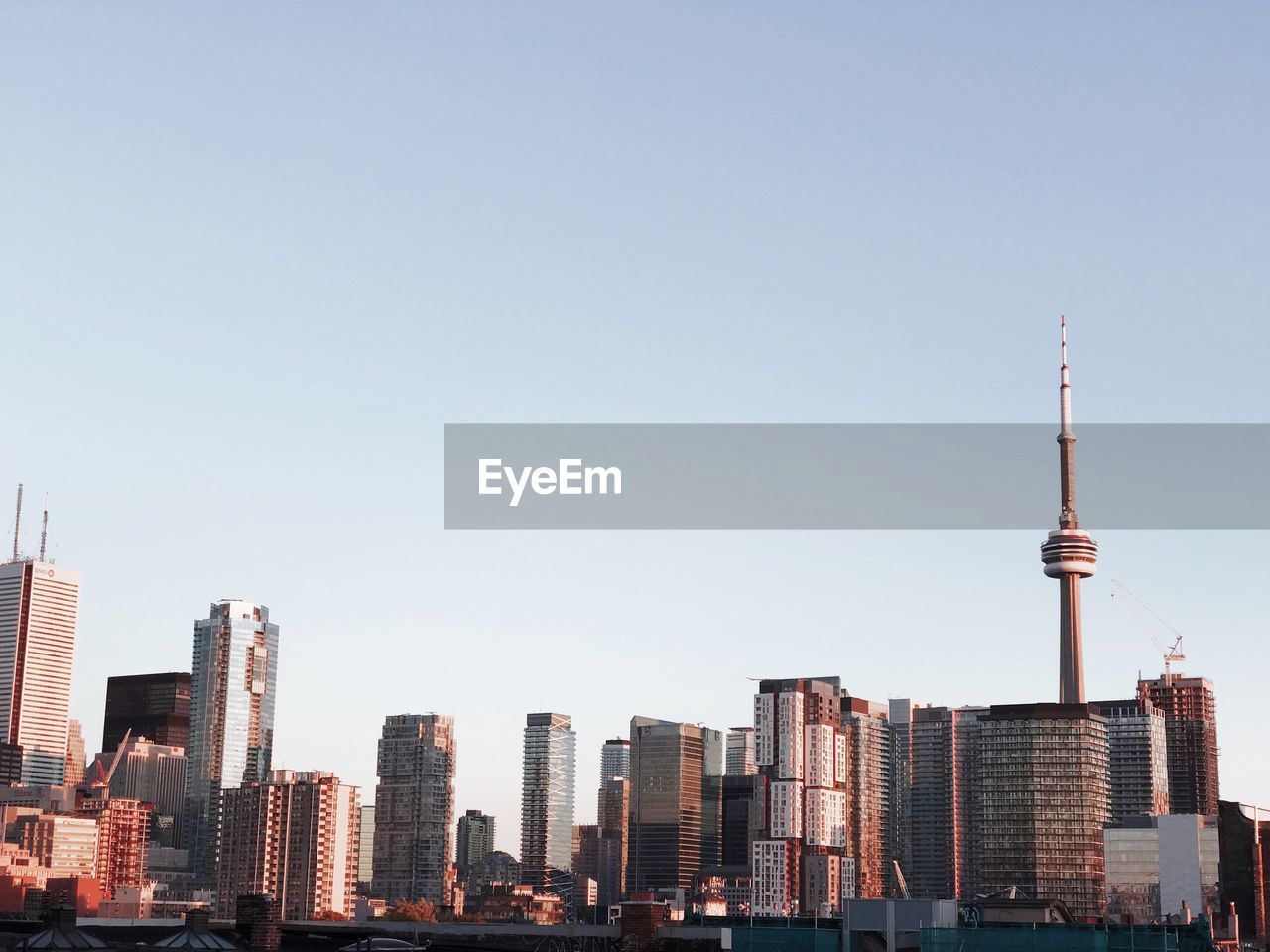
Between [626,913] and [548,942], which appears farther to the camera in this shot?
[548,942]

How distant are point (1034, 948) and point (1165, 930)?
6792 millimetres

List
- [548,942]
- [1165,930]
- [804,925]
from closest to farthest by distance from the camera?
[1165,930], [804,925], [548,942]

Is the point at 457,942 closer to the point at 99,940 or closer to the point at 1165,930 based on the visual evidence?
the point at 99,940

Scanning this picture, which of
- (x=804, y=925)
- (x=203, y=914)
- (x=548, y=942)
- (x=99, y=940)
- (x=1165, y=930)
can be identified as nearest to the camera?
(x=99, y=940)

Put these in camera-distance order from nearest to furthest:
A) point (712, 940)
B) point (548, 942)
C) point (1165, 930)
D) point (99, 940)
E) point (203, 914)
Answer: point (99, 940)
point (203, 914)
point (1165, 930)
point (712, 940)
point (548, 942)

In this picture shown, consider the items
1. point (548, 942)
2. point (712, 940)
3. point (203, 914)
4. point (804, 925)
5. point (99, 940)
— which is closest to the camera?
point (99, 940)

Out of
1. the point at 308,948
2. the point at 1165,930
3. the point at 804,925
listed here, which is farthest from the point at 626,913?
the point at 1165,930

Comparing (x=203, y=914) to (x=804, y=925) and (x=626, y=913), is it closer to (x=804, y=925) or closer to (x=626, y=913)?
(x=626, y=913)

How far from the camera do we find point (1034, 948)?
79812 millimetres

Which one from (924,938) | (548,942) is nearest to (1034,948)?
(924,938)

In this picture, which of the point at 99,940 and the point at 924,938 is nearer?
the point at 99,940

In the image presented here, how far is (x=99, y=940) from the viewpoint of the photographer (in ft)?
215

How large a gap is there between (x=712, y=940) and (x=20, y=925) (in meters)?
34.9

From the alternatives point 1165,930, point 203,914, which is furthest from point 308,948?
point 1165,930
